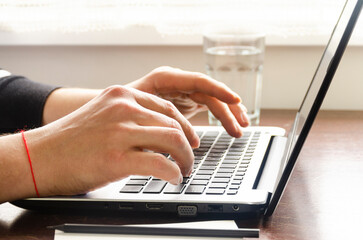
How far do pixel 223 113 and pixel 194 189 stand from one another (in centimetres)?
28

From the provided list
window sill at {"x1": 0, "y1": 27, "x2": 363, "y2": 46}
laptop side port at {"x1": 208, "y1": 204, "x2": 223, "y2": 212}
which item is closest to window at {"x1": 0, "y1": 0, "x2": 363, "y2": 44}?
window sill at {"x1": 0, "y1": 27, "x2": 363, "y2": 46}

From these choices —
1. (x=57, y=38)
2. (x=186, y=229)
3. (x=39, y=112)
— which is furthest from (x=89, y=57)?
(x=186, y=229)

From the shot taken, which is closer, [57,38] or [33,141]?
[33,141]

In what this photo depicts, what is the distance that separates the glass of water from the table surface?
0.28m

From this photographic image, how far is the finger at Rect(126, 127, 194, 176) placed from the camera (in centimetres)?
62

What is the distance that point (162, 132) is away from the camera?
62 centimetres

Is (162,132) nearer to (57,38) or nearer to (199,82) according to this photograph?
(199,82)

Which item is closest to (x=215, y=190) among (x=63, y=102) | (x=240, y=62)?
(x=63, y=102)

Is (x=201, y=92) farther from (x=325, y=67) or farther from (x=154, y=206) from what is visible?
(x=154, y=206)

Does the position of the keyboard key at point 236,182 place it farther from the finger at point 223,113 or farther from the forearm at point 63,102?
the forearm at point 63,102

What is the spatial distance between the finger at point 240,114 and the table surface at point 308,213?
0.11 meters

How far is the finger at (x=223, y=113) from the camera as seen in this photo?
0.88 metres

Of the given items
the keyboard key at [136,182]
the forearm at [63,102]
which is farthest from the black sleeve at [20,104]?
the keyboard key at [136,182]

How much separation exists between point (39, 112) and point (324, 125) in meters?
0.55
